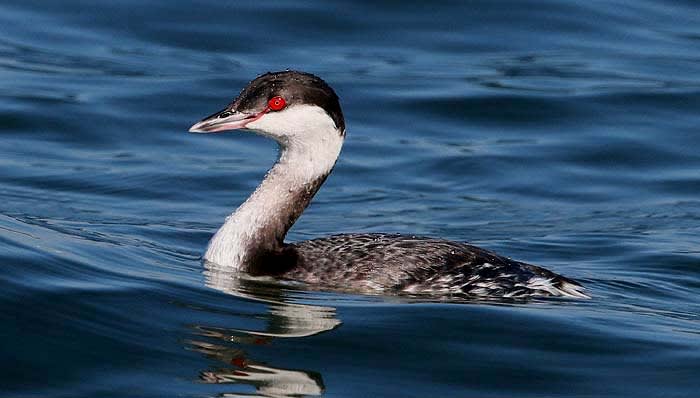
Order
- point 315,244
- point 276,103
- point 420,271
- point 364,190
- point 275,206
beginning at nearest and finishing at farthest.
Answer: point 420,271 < point 276,103 < point 315,244 < point 275,206 < point 364,190

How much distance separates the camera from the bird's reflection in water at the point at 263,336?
7.66m

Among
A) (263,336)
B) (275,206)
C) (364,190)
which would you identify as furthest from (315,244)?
(364,190)

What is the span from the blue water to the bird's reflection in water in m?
0.02

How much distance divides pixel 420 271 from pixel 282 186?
1.20m

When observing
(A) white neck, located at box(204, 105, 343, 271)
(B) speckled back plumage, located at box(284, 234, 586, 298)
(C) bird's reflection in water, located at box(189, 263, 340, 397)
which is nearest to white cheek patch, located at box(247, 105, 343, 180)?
(A) white neck, located at box(204, 105, 343, 271)

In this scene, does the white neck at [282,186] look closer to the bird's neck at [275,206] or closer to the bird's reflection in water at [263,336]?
the bird's neck at [275,206]

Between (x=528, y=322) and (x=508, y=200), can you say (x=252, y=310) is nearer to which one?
(x=528, y=322)

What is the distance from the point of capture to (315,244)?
33.7 feet

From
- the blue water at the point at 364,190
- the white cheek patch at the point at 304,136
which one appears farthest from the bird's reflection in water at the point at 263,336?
the white cheek patch at the point at 304,136

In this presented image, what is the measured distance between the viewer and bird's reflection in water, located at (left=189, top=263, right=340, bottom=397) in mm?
7660

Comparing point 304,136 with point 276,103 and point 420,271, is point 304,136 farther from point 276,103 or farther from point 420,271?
point 420,271

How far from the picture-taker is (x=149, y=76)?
18312mm

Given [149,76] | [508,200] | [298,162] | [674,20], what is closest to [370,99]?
[149,76]

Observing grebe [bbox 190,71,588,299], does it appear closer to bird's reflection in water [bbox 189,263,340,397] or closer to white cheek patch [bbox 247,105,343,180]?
white cheek patch [bbox 247,105,343,180]
